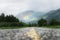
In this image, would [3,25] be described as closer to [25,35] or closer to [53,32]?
[25,35]

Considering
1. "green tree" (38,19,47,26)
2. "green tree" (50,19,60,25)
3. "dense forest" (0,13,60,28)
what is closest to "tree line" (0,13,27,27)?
"dense forest" (0,13,60,28)

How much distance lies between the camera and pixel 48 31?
12125 millimetres

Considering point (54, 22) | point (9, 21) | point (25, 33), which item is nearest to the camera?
point (25, 33)

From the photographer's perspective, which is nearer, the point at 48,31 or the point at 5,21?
the point at 48,31

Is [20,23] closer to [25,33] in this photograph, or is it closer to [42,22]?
[42,22]

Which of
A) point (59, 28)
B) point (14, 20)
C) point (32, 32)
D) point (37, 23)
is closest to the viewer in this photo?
point (32, 32)

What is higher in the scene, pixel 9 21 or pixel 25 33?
pixel 9 21

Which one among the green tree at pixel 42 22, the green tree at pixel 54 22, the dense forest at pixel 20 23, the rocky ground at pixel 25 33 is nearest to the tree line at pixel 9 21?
the dense forest at pixel 20 23

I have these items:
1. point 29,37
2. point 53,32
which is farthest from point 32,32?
point 53,32

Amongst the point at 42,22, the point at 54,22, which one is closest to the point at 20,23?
the point at 42,22

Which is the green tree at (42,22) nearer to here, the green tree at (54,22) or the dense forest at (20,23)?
the dense forest at (20,23)

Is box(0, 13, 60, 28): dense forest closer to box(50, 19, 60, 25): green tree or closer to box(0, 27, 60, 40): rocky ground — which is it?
box(50, 19, 60, 25): green tree

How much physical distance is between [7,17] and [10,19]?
711 millimetres

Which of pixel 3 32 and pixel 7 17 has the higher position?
pixel 7 17
